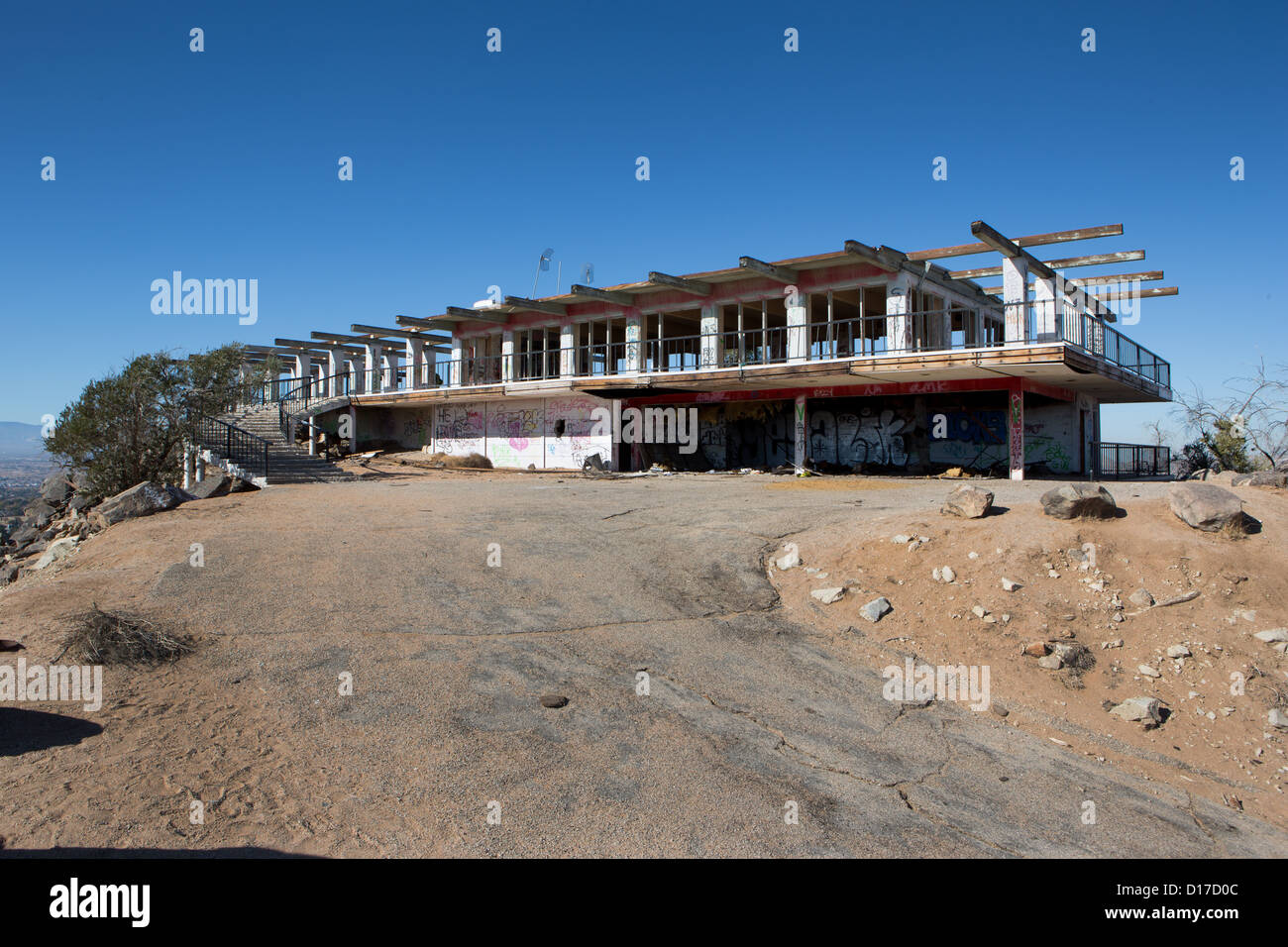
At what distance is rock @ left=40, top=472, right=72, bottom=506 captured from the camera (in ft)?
74.3

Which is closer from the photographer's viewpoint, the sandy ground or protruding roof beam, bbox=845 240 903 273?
the sandy ground

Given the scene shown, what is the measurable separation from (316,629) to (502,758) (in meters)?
2.77

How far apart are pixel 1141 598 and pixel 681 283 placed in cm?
1821

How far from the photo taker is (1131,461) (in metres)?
25.9

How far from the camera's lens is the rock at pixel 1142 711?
6.40 metres

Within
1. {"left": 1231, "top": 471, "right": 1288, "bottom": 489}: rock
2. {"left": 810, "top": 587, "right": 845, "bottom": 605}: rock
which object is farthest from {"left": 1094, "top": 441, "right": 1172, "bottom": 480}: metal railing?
{"left": 810, "top": 587, "right": 845, "bottom": 605}: rock

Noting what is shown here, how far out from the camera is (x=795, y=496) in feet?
48.7

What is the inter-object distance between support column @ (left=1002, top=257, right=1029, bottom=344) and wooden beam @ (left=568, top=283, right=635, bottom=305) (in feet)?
40.7

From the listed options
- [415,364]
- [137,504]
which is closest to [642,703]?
[137,504]

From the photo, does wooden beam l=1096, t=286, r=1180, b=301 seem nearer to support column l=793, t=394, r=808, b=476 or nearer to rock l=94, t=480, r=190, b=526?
support column l=793, t=394, r=808, b=476

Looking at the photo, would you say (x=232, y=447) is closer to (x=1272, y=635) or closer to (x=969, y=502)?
(x=969, y=502)
